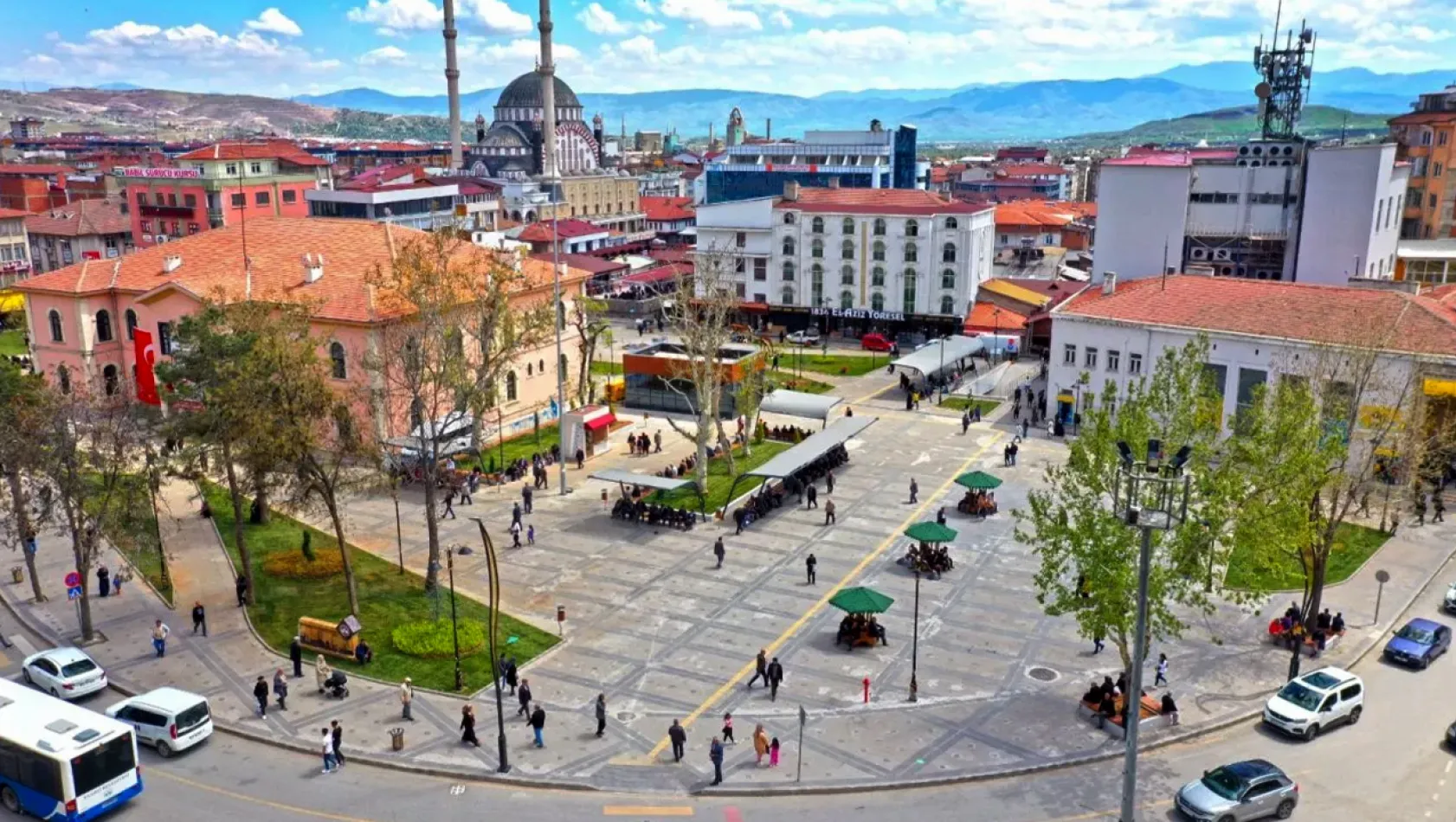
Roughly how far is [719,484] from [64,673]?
26670 mm

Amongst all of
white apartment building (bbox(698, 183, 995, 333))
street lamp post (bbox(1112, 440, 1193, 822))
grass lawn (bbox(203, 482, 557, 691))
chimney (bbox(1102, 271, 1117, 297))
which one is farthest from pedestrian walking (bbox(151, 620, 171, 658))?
white apartment building (bbox(698, 183, 995, 333))

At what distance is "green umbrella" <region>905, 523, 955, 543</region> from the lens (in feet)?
121

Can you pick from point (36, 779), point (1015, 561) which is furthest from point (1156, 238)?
point (36, 779)

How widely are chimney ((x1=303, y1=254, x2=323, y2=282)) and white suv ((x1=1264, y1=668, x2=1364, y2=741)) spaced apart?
1814 inches


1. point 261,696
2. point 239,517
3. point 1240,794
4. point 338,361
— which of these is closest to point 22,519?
point 239,517

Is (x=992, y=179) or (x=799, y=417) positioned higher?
(x=992, y=179)

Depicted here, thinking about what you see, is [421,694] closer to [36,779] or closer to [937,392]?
[36,779]

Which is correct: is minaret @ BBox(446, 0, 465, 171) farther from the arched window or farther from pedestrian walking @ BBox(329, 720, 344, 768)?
pedestrian walking @ BBox(329, 720, 344, 768)

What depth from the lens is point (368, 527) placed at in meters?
43.4

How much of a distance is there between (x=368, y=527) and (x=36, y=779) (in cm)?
2037

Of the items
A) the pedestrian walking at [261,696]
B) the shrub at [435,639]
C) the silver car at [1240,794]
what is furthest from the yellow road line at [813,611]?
the silver car at [1240,794]

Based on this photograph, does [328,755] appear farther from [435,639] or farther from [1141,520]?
[1141,520]

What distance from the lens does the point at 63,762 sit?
22.7 meters

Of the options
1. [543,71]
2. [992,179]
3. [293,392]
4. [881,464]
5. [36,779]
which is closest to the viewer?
[36,779]
